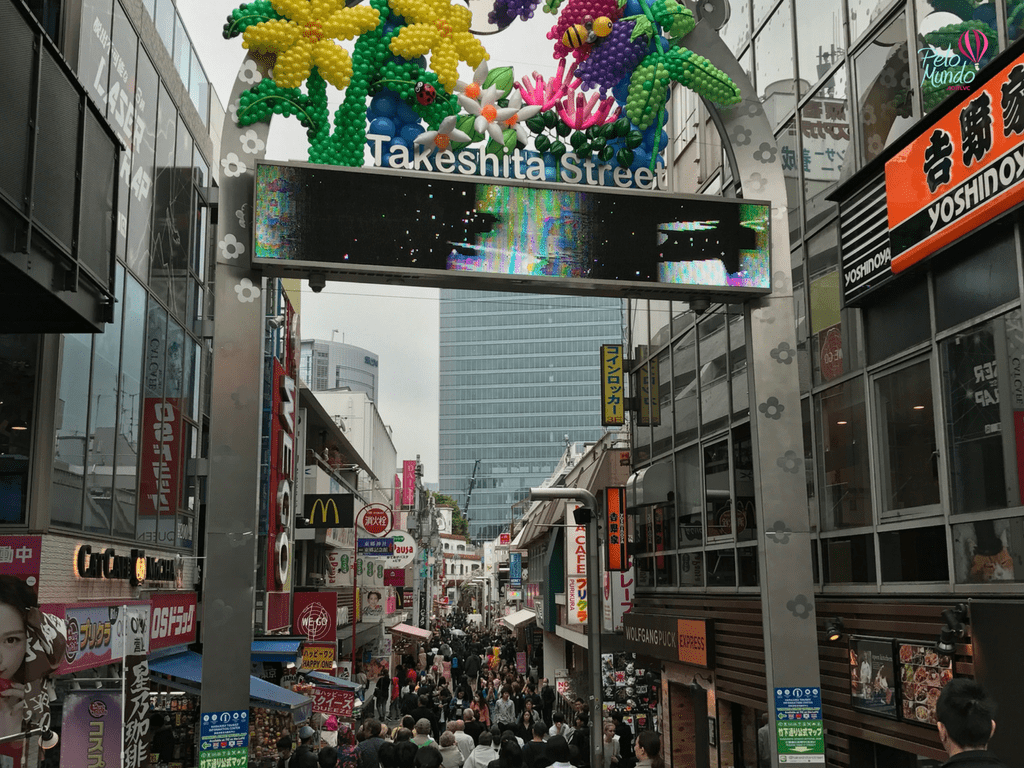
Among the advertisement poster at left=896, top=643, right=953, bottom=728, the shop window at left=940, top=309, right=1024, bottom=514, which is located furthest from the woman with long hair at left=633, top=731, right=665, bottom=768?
the shop window at left=940, top=309, right=1024, bottom=514

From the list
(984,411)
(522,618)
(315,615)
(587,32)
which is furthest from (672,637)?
(522,618)

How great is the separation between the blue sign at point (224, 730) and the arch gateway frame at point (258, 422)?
0.07m

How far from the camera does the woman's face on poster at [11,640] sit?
384 inches

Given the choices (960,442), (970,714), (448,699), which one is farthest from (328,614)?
(970,714)

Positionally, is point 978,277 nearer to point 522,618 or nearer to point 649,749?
point 649,749

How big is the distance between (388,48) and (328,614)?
645 inches

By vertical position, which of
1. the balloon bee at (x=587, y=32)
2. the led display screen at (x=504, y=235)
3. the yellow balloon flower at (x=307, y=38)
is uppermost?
the balloon bee at (x=587, y=32)

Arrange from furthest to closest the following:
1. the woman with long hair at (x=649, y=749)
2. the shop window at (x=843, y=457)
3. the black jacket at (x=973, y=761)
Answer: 1. the shop window at (x=843, y=457)
2. the woman with long hair at (x=649, y=749)
3. the black jacket at (x=973, y=761)

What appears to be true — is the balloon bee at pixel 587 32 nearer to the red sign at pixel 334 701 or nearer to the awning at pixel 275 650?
the awning at pixel 275 650

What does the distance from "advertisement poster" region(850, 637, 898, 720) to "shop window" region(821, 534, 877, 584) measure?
72 centimetres

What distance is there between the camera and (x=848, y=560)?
1150cm

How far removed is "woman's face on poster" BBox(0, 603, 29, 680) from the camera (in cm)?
976

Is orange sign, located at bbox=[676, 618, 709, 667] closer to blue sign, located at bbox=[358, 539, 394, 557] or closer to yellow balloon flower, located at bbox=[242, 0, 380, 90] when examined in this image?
yellow balloon flower, located at bbox=[242, 0, 380, 90]

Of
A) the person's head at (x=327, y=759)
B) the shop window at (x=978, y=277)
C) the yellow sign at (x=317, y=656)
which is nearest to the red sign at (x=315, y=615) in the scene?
the yellow sign at (x=317, y=656)
